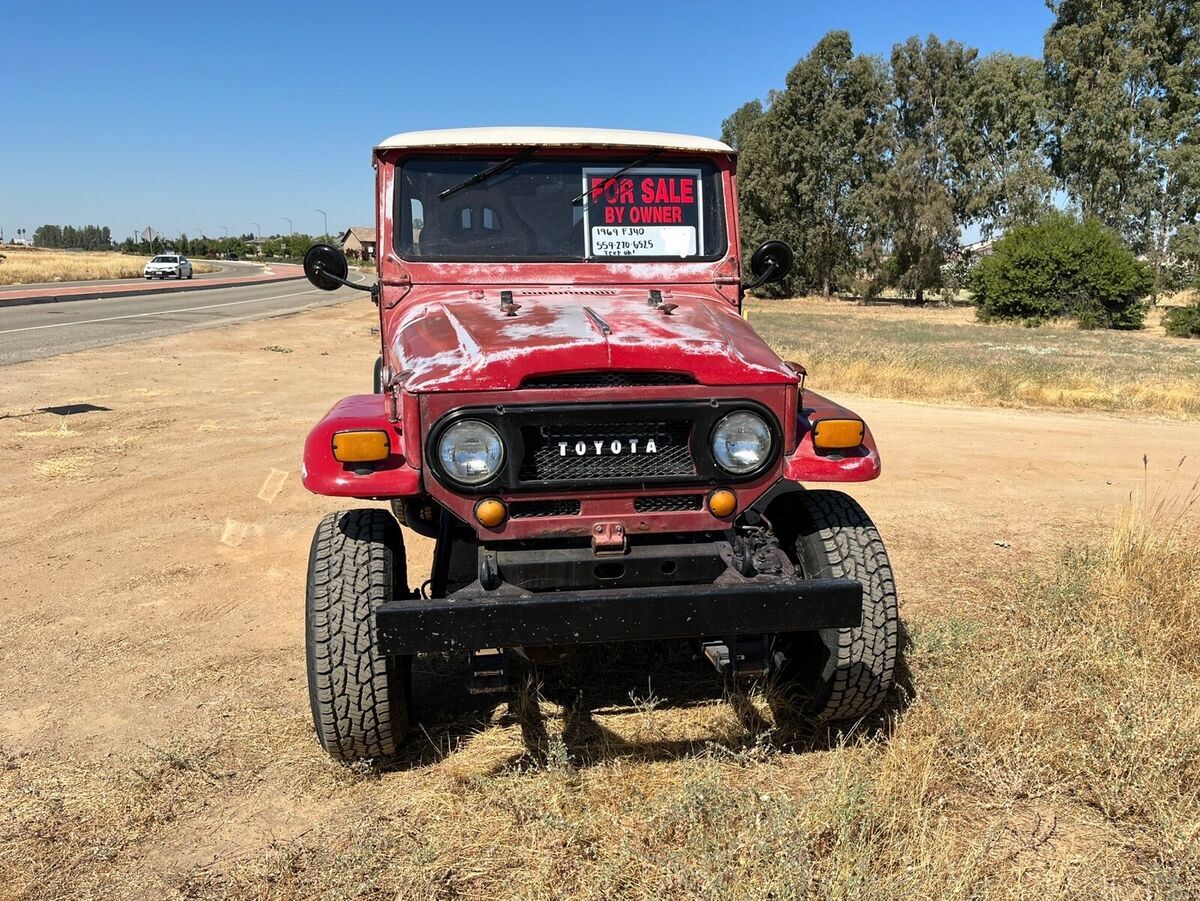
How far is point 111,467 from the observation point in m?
7.30

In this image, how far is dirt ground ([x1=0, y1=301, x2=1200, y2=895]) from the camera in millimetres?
3162

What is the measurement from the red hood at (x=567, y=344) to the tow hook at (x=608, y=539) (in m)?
0.52

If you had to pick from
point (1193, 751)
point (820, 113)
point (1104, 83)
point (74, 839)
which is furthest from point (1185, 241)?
point (74, 839)

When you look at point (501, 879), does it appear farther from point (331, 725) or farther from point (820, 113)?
point (820, 113)

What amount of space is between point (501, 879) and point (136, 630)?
2.69 meters

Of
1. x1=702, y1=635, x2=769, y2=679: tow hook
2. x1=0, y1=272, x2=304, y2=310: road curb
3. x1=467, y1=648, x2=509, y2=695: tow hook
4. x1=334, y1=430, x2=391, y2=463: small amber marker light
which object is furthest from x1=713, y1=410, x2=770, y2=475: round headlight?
x1=0, y1=272, x2=304, y2=310: road curb

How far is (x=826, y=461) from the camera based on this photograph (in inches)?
120

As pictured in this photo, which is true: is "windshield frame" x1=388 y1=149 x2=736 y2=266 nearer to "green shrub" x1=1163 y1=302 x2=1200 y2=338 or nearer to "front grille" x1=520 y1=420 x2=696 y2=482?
"front grille" x1=520 y1=420 x2=696 y2=482

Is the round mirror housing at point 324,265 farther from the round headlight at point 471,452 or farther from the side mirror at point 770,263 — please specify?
the side mirror at point 770,263

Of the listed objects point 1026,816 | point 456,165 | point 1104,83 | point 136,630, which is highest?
point 1104,83

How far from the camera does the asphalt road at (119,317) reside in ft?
51.1

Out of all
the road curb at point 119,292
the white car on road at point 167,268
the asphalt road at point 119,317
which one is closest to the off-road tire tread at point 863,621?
the asphalt road at point 119,317

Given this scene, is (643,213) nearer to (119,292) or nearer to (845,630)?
(845,630)

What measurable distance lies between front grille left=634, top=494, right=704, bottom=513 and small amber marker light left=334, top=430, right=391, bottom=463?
85 cm
